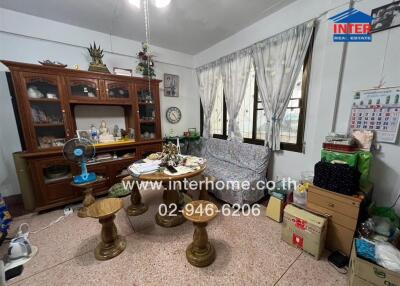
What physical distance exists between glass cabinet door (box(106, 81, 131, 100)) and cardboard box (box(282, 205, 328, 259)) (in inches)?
117

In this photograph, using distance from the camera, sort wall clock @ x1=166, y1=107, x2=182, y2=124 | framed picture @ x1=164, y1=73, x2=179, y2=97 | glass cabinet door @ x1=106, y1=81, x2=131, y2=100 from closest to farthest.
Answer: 1. glass cabinet door @ x1=106, y1=81, x2=131, y2=100
2. framed picture @ x1=164, y1=73, x2=179, y2=97
3. wall clock @ x1=166, y1=107, x2=182, y2=124

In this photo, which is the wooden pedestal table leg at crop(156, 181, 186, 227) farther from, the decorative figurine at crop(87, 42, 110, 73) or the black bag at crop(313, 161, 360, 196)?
the decorative figurine at crop(87, 42, 110, 73)

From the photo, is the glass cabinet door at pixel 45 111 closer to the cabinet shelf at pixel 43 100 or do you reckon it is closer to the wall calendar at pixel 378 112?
the cabinet shelf at pixel 43 100

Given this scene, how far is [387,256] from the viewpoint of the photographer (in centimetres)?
115

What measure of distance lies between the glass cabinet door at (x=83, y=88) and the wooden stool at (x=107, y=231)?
5.74ft

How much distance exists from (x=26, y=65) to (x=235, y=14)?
2.86 m

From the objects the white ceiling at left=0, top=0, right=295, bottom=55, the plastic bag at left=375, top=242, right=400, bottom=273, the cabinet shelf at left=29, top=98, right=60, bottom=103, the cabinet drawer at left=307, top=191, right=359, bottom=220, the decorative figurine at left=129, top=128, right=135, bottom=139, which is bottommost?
the plastic bag at left=375, top=242, right=400, bottom=273

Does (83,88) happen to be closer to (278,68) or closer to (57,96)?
(57,96)

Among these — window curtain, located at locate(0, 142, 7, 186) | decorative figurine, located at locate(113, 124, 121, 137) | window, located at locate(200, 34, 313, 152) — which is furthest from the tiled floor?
decorative figurine, located at locate(113, 124, 121, 137)

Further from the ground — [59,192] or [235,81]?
[235,81]

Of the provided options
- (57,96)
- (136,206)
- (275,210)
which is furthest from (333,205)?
(57,96)

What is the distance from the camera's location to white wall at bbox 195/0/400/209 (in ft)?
5.10

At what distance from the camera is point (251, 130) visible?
293 cm

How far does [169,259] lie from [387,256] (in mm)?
1696
